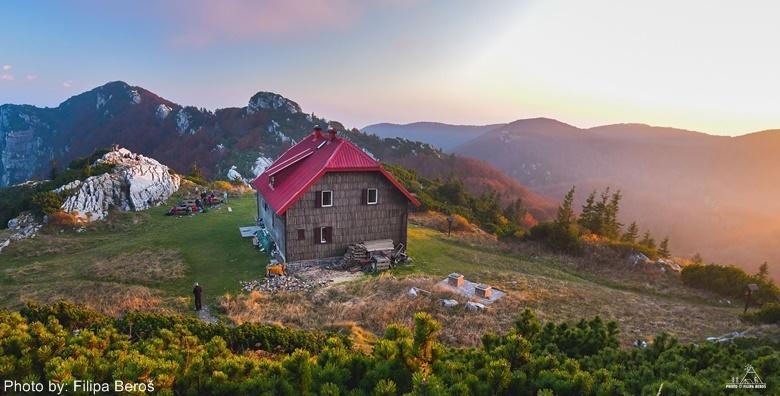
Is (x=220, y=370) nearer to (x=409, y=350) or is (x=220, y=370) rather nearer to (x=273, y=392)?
(x=273, y=392)

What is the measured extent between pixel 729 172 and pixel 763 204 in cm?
3560

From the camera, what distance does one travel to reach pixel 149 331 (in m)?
11.2

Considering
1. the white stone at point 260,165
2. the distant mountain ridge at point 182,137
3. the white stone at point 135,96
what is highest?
the white stone at point 135,96

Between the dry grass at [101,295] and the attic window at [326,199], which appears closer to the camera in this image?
the dry grass at [101,295]

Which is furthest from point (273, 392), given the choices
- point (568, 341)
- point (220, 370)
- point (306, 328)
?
point (306, 328)

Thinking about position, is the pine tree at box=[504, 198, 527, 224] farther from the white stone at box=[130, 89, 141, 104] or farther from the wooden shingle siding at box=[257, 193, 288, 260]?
the white stone at box=[130, 89, 141, 104]

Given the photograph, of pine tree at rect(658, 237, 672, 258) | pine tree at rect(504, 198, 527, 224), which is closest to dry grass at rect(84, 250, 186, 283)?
pine tree at rect(658, 237, 672, 258)

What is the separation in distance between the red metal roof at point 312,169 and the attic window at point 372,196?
1.14 metres

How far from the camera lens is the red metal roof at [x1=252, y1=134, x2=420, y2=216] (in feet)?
72.3

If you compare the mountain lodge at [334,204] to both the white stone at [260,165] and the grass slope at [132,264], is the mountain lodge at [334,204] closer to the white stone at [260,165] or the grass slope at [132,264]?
the grass slope at [132,264]

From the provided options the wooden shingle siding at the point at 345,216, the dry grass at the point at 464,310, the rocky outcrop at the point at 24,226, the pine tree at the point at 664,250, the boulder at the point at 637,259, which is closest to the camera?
the dry grass at the point at 464,310

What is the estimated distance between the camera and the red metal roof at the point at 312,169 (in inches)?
868

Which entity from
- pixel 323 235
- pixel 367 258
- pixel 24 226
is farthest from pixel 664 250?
pixel 24 226

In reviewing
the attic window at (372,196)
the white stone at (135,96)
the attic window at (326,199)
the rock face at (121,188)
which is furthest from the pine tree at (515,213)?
the white stone at (135,96)
